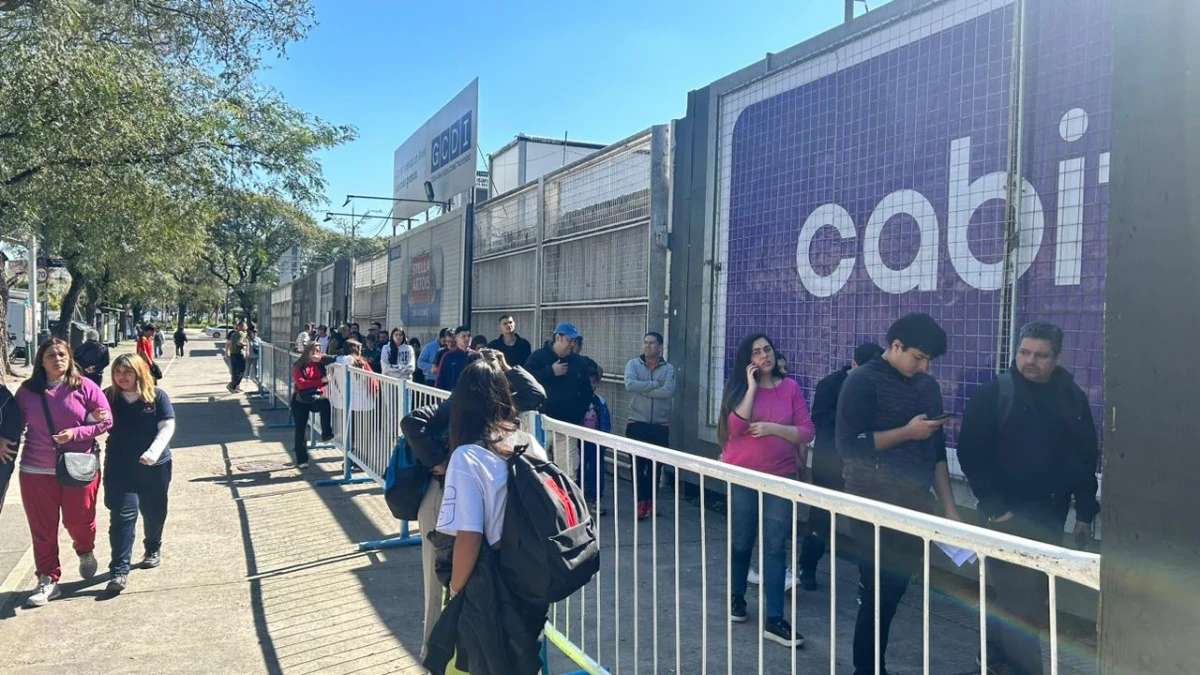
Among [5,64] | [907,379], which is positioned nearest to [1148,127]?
[907,379]

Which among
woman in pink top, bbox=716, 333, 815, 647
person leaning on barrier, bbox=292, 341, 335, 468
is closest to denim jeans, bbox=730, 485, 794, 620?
woman in pink top, bbox=716, 333, 815, 647

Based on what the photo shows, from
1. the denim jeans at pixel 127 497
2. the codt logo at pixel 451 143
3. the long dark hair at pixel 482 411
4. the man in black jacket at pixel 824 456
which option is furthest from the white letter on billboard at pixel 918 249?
the codt logo at pixel 451 143

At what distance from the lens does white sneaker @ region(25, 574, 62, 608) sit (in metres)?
5.04

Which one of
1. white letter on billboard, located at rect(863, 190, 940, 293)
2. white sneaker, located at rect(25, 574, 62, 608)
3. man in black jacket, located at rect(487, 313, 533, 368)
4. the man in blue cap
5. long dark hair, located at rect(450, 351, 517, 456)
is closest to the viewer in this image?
long dark hair, located at rect(450, 351, 517, 456)

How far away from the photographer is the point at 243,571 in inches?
230

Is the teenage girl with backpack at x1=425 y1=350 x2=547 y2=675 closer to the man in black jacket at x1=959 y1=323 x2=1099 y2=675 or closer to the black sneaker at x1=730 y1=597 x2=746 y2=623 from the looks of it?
the black sneaker at x1=730 y1=597 x2=746 y2=623

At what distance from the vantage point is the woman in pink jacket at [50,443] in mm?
5117

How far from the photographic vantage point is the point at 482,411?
3029 mm

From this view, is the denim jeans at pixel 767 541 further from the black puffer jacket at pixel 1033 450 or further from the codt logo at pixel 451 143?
the codt logo at pixel 451 143

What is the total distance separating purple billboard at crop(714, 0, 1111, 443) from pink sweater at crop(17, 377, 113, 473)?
16.6 ft

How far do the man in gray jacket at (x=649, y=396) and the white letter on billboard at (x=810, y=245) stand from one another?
1.49 m

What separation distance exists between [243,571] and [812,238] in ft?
16.1

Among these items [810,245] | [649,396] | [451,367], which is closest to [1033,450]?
[810,245]

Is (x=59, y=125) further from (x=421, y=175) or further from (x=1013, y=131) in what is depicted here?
(x=421, y=175)
